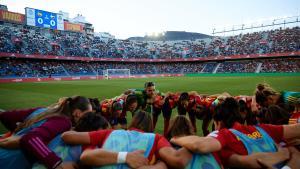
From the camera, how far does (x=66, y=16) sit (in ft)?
321

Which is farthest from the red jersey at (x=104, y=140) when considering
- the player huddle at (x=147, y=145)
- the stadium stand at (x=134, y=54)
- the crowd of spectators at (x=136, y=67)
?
the stadium stand at (x=134, y=54)

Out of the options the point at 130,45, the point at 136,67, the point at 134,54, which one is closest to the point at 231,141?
the point at 136,67

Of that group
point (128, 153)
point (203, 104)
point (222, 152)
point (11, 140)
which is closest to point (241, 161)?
point (222, 152)

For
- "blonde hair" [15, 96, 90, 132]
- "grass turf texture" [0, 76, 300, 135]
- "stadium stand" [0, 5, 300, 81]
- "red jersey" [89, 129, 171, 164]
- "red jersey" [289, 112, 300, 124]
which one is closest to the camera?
"red jersey" [89, 129, 171, 164]

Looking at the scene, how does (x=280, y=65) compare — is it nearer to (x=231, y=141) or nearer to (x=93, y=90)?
(x=93, y=90)

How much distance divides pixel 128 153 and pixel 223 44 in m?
75.9

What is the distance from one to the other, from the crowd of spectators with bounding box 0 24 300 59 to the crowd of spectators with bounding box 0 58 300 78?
259 cm

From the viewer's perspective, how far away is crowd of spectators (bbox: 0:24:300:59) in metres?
53.1

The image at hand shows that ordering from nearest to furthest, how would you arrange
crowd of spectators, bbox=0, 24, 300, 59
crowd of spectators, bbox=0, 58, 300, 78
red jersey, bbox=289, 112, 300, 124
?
red jersey, bbox=289, 112, 300, 124
crowd of spectators, bbox=0, 58, 300, 78
crowd of spectators, bbox=0, 24, 300, 59

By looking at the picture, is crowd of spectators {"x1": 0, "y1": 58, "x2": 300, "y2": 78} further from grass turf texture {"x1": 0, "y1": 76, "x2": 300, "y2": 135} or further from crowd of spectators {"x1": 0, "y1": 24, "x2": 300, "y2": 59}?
grass turf texture {"x1": 0, "y1": 76, "x2": 300, "y2": 135}

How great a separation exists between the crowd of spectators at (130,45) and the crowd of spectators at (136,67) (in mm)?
2593

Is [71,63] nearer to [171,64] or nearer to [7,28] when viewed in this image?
[7,28]

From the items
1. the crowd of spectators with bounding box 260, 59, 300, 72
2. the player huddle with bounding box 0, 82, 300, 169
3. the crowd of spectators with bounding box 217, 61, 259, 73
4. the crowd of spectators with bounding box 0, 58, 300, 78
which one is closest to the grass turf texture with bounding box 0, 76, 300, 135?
the player huddle with bounding box 0, 82, 300, 169

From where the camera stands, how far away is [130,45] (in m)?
78.5
